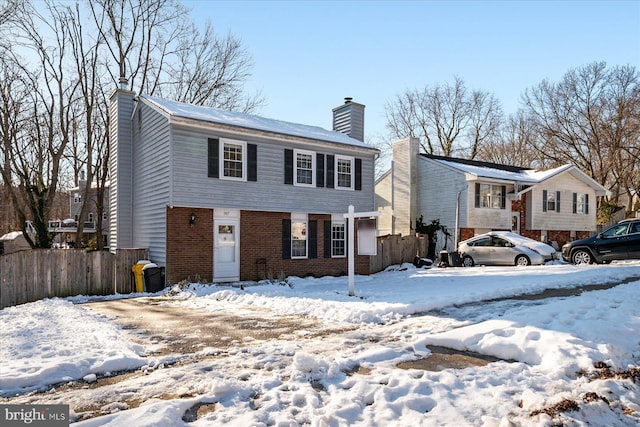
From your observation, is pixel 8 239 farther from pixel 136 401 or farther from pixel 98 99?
pixel 136 401

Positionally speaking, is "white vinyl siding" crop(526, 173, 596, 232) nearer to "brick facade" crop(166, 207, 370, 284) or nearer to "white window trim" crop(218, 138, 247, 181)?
"brick facade" crop(166, 207, 370, 284)

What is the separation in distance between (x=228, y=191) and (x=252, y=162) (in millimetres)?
1392

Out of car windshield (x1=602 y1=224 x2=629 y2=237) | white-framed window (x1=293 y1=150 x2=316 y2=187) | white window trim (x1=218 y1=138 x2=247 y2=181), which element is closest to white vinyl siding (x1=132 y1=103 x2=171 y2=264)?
white window trim (x1=218 y1=138 x2=247 y2=181)

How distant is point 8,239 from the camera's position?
119ft

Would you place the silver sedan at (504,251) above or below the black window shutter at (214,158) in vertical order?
below

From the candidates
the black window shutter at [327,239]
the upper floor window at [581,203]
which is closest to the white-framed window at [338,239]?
the black window shutter at [327,239]

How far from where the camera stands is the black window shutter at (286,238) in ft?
52.3

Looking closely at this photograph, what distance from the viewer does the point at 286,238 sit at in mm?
16031

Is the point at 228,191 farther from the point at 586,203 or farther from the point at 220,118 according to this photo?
the point at 586,203

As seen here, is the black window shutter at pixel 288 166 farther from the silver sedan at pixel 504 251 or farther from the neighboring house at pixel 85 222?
the neighboring house at pixel 85 222

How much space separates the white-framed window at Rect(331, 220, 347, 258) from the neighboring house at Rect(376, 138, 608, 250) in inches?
364

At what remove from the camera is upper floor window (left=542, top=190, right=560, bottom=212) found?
27.4 m

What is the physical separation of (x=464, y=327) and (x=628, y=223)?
13.0 metres

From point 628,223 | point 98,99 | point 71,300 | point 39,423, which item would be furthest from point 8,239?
point 628,223
